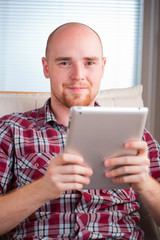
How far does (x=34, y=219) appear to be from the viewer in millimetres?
1033

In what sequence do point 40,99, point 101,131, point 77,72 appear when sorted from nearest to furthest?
point 101,131 → point 77,72 → point 40,99

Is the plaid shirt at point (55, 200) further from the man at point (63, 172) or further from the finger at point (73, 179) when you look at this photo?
the finger at point (73, 179)

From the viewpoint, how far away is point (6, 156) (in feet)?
3.50

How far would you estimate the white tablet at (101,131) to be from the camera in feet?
2.36

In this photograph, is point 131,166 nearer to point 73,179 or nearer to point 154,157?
point 73,179

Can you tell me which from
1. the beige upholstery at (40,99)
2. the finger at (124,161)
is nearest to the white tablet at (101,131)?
the finger at (124,161)

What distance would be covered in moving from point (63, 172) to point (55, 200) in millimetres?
268

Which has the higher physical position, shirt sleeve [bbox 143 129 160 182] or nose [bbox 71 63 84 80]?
nose [bbox 71 63 84 80]

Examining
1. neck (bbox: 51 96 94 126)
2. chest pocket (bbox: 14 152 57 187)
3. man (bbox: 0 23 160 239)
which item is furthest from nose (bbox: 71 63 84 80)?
chest pocket (bbox: 14 152 57 187)

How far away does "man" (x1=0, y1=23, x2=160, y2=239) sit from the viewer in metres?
0.81

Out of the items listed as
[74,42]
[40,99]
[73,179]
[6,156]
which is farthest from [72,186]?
[40,99]

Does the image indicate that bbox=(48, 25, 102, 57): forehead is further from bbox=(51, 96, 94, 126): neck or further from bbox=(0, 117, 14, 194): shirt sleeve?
bbox=(0, 117, 14, 194): shirt sleeve

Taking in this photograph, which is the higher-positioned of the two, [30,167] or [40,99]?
[40,99]

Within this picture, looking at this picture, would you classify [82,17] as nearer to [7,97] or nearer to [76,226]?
[7,97]
